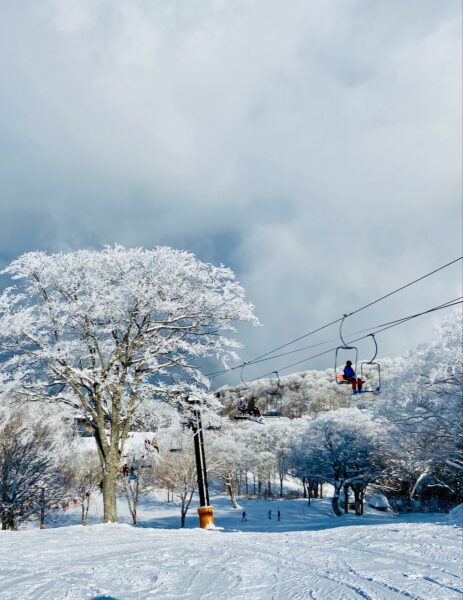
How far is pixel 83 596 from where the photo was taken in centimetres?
570

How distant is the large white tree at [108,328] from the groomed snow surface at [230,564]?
3.92m

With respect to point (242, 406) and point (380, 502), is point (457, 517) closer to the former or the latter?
point (242, 406)

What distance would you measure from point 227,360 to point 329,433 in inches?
1567

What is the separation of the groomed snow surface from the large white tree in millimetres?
3923

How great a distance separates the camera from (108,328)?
1484 cm

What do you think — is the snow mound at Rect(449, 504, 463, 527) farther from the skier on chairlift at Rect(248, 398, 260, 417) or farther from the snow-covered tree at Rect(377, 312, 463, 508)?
the snow-covered tree at Rect(377, 312, 463, 508)

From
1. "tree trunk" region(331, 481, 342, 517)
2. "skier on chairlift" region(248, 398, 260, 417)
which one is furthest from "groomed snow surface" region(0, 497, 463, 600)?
"tree trunk" region(331, 481, 342, 517)

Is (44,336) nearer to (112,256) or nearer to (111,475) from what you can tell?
(112,256)

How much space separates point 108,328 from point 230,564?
9002 millimetres

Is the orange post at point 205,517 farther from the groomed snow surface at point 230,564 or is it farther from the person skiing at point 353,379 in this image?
the person skiing at point 353,379

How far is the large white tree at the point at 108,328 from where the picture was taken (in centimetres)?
1439

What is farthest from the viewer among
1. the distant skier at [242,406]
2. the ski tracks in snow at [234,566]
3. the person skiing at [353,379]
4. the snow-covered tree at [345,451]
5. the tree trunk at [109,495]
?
the snow-covered tree at [345,451]

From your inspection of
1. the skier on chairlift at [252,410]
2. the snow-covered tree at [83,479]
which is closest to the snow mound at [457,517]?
the skier on chairlift at [252,410]

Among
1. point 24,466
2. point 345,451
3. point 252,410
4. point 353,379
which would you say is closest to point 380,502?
point 345,451
